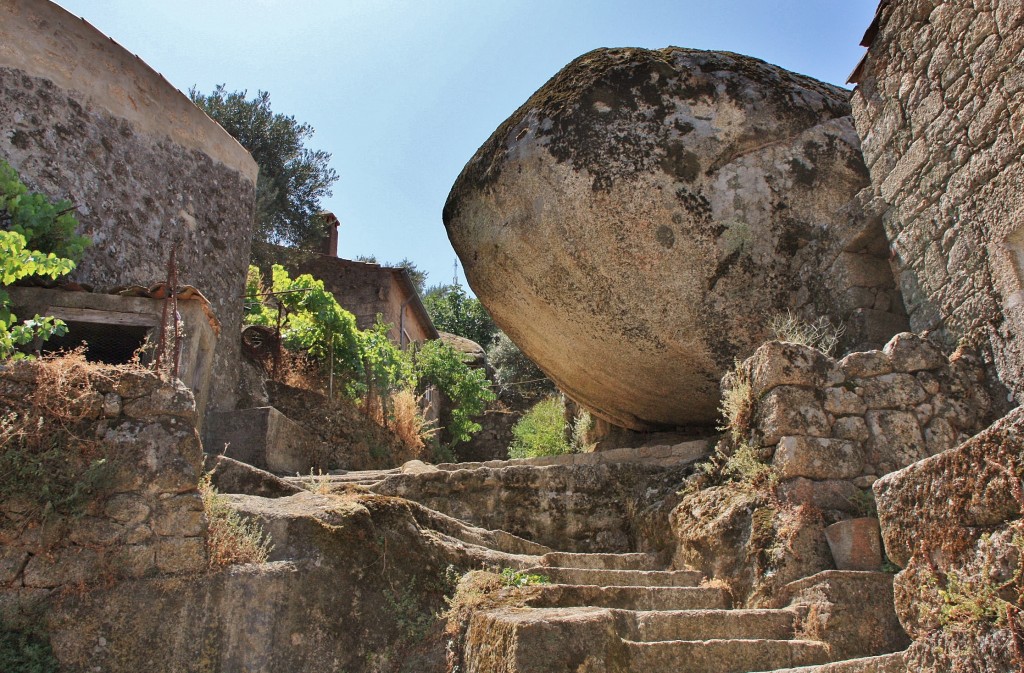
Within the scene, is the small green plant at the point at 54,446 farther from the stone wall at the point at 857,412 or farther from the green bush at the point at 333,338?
the green bush at the point at 333,338

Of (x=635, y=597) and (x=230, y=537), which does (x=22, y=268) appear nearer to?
(x=230, y=537)

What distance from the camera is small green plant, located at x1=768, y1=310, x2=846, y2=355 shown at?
18.0ft

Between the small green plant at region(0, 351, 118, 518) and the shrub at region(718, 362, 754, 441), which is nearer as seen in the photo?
the small green plant at region(0, 351, 118, 518)

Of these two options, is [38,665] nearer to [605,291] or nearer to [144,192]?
[605,291]

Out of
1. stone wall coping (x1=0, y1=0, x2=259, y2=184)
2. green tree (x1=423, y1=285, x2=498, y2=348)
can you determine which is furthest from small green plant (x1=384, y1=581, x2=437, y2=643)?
green tree (x1=423, y1=285, x2=498, y2=348)

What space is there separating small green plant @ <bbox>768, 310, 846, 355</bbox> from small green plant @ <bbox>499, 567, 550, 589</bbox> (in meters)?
2.14

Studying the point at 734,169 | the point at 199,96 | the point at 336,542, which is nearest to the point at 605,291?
the point at 734,169

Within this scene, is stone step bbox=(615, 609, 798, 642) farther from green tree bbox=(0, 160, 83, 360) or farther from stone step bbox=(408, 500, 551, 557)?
green tree bbox=(0, 160, 83, 360)

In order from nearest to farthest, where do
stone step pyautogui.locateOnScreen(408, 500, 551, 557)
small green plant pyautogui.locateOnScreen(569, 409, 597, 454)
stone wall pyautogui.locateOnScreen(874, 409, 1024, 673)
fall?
1. stone wall pyautogui.locateOnScreen(874, 409, 1024, 673)
2. stone step pyautogui.locateOnScreen(408, 500, 551, 557)
3. small green plant pyautogui.locateOnScreen(569, 409, 597, 454)

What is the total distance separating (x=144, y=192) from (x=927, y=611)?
26.9 feet

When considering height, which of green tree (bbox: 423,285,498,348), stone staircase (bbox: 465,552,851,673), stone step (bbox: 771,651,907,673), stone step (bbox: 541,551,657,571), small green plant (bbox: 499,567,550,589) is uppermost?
green tree (bbox: 423,285,498,348)

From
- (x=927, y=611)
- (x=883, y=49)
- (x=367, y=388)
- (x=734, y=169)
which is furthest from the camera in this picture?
(x=367, y=388)

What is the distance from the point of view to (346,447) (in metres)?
8.78

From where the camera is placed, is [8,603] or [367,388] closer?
[8,603]
